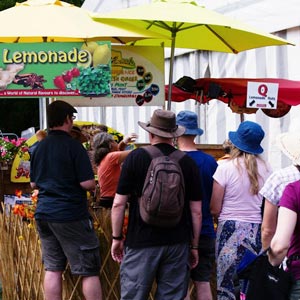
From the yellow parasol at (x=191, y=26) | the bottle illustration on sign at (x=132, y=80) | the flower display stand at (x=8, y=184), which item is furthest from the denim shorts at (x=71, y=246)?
the flower display stand at (x=8, y=184)

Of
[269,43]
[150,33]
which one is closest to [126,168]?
[150,33]

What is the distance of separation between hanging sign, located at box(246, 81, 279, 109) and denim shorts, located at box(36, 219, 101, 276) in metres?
3.12

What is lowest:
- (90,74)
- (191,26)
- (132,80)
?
(132,80)

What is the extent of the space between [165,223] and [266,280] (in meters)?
1.09

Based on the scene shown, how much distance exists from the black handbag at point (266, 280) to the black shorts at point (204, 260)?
58.8 inches

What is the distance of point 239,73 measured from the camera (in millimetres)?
12234

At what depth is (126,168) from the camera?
5.17m

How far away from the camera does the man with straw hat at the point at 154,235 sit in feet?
16.9

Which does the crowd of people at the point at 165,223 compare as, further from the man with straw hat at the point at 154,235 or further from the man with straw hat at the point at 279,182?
the man with straw hat at the point at 279,182

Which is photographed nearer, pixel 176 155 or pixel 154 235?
pixel 154 235

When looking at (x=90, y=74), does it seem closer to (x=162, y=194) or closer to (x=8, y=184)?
(x=162, y=194)

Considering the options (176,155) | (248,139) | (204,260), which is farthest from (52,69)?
(204,260)

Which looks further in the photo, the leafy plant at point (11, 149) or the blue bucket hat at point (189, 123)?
the leafy plant at point (11, 149)

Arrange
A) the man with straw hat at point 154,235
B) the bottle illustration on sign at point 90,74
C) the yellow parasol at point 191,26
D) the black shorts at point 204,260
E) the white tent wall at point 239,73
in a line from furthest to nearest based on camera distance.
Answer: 1. the white tent wall at point 239,73
2. the yellow parasol at point 191,26
3. the bottle illustration on sign at point 90,74
4. the black shorts at point 204,260
5. the man with straw hat at point 154,235
